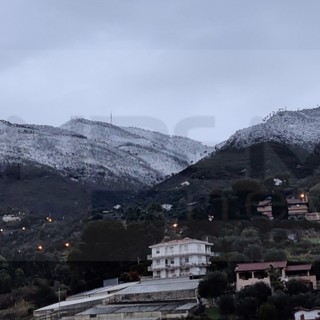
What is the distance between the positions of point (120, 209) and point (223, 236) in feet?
75.7

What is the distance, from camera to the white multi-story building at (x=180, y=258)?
37188 millimetres

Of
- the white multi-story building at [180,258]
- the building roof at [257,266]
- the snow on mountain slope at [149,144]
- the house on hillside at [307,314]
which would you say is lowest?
the house on hillside at [307,314]

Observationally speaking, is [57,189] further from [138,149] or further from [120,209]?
[138,149]

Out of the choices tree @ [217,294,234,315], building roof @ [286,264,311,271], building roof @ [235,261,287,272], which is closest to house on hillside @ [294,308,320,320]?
tree @ [217,294,234,315]

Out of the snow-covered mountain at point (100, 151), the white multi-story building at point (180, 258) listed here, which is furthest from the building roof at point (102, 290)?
the snow-covered mountain at point (100, 151)

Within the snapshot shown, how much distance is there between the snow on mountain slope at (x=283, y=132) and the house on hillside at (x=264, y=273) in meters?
43.3

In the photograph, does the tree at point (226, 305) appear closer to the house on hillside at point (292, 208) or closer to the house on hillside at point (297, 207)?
the house on hillside at point (292, 208)

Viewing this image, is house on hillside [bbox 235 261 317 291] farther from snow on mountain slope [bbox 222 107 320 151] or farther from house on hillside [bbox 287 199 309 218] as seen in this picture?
snow on mountain slope [bbox 222 107 320 151]

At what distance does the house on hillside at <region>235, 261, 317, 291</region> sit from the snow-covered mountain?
2184 inches

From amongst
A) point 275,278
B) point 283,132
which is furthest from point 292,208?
point 283,132

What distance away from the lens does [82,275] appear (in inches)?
1526

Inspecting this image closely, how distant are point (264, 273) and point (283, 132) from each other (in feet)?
153

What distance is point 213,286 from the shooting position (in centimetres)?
3034

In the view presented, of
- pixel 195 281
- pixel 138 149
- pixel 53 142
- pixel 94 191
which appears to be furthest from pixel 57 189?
pixel 195 281
